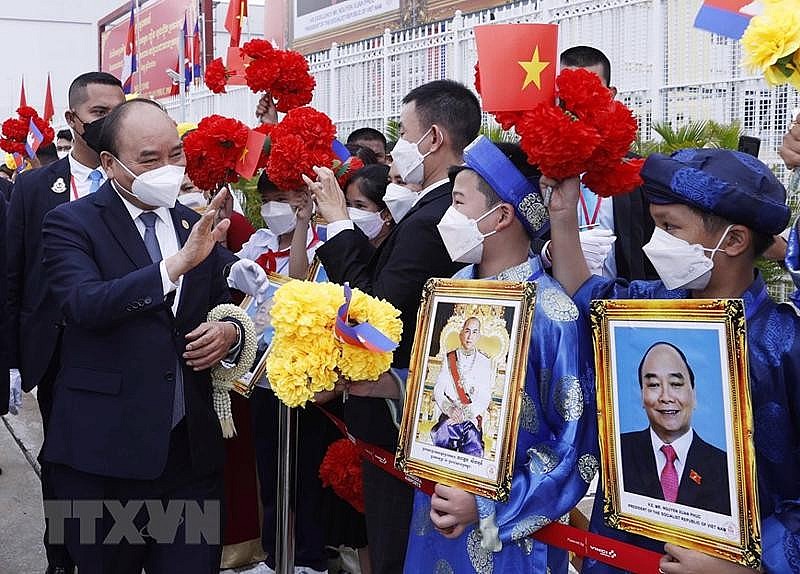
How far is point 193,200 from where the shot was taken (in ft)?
15.5

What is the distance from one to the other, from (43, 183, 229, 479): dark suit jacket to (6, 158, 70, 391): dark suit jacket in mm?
1119

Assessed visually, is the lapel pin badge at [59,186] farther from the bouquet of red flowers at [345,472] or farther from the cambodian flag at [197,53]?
the cambodian flag at [197,53]

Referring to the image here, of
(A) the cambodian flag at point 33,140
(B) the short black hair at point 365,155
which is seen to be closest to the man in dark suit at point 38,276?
(B) the short black hair at point 365,155

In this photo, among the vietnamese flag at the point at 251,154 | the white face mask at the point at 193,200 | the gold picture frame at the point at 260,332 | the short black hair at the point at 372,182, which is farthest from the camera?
the white face mask at the point at 193,200

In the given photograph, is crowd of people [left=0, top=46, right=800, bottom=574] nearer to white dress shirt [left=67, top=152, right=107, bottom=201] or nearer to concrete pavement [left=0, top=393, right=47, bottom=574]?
white dress shirt [left=67, top=152, right=107, bottom=201]

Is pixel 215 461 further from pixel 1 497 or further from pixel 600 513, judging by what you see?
pixel 1 497

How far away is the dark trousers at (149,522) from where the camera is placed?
2988 mm

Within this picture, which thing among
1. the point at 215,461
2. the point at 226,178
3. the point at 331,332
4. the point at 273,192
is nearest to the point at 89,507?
the point at 215,461

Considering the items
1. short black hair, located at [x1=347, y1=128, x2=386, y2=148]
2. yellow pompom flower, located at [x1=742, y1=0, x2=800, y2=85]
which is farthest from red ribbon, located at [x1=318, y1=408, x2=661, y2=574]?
short black hair, located at [x1=347, y1=128, x2=386, y2=148]

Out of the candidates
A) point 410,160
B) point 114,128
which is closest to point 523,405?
point 410,160

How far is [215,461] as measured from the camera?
317 cm

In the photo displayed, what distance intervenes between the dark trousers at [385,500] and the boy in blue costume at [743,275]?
3.27 ft

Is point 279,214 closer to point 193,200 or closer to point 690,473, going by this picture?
point 193,200

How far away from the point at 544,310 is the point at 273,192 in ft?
7.50
